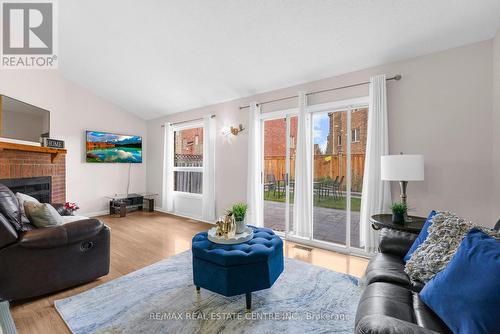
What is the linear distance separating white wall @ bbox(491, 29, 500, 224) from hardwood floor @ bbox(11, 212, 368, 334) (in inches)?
58.2

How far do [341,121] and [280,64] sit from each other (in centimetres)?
124

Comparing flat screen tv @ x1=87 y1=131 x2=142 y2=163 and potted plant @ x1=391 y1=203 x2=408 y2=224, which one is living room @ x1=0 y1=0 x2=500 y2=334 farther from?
flat screen tv @ x1=87 y1=131 x2=142 y2=163

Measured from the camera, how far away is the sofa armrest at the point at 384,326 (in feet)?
3.23

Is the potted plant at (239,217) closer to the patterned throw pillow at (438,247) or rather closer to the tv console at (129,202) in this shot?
the patterned throw pillow at (438,247)

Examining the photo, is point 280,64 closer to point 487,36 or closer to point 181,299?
point 487,36

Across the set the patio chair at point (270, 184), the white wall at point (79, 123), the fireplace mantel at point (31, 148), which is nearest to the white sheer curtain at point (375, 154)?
the patio chair at point (270, 184)

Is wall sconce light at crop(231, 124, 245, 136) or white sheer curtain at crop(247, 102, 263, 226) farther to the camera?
wall sconce light at crop(231, 124, 245, 136)

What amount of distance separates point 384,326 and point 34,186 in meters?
4.96

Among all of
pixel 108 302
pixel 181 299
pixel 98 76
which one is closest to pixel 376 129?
pixel 181 299

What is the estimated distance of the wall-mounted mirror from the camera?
3242 mm

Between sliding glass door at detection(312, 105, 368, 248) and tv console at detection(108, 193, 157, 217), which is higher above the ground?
sliding glass door at detection(312, 105, 368, 248)

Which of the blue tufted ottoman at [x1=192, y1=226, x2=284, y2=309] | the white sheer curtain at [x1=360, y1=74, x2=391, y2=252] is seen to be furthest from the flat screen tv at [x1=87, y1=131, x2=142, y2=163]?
the white sheer curtain at [x1=360, y1=74, x2=391, y2=252]

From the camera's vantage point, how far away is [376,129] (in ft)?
9.66

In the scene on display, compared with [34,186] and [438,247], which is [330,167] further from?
[34,186]
